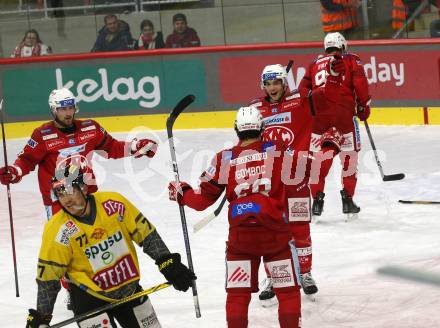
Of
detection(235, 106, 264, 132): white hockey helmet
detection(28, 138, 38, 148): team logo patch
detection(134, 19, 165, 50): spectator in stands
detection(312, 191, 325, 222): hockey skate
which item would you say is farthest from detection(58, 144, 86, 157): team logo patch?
detection(134, 19, 165, 50): spectator in stands

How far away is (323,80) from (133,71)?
17.8ft

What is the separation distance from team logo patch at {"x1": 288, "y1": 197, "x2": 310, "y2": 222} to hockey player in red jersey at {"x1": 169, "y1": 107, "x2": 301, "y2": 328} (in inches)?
43.5

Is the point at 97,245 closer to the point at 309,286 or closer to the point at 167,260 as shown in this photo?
the point at 167,260

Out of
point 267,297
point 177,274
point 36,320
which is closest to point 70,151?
point 267,297

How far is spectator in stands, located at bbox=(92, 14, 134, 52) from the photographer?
46.3 ft

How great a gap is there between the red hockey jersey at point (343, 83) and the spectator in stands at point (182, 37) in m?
4.96

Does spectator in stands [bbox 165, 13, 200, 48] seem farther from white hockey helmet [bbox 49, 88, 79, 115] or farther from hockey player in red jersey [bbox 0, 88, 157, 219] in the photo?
white hockey helmet [bbox 49, 88, 79, 115]

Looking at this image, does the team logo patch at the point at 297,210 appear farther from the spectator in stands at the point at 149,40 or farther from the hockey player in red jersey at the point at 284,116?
the spectator in stands at the point at 149,40

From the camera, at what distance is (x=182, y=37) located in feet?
45.6

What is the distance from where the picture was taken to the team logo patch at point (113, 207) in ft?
16.4

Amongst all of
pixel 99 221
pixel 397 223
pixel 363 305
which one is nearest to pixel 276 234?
pixel 99 221

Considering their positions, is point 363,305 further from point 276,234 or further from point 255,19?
point 255,19

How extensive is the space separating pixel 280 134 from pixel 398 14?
5946 mm

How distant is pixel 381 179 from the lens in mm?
10445
